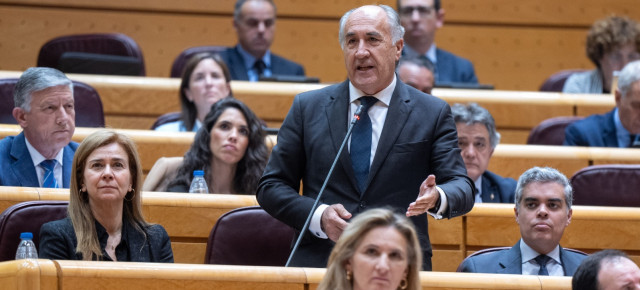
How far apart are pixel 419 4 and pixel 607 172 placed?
1.18 meters

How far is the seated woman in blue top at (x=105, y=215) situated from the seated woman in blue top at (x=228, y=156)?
508 mm

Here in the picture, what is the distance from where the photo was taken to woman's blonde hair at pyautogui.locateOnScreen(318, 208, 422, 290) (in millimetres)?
1497

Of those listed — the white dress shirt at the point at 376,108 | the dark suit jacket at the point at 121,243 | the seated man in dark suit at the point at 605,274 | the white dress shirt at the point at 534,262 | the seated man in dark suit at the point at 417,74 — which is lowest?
the white dress shirt at the point at 534,262

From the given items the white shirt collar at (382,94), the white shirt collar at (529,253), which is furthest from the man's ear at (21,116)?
the white shirt collar at (529,253)

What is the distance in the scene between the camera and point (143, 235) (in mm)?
2008

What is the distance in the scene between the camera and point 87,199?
2.02 metres

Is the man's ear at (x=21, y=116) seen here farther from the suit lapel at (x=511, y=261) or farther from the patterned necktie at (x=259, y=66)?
the patterned necktie at (x=259, y=66)

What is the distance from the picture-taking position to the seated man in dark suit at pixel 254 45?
3535 millimetres

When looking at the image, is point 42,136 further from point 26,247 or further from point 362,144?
point 362,144

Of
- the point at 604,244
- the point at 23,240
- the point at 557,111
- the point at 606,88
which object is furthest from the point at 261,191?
the point at 606,88

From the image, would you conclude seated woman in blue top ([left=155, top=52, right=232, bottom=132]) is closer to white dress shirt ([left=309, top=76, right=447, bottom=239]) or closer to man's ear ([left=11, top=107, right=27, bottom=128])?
man's ear ([left=11, top=107, right=27, bottom=128])

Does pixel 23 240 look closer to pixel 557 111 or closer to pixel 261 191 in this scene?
pixel 261 191

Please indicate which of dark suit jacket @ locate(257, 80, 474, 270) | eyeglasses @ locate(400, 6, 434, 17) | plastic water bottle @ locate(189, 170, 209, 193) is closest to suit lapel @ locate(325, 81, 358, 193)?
dark suit jacket @ locate(257, 80, 474, 270)

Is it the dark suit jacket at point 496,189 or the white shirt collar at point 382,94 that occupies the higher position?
the white shirt collar at point 382,94
